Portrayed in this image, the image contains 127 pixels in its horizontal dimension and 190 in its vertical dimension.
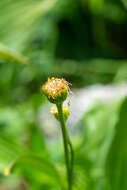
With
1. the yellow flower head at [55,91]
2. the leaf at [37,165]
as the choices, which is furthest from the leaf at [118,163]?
the yellow flower head at [55,91]

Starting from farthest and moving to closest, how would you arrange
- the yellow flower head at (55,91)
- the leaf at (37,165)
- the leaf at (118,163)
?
the leaf at (118,163), the leaf at (37,165), the yellow flower head at (55,91)

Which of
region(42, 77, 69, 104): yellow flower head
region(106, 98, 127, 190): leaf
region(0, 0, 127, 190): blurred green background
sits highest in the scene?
region(0, 0, 127, 190): blurred green background

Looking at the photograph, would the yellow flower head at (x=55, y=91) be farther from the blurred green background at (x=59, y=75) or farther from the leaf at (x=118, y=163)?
the leaf at (x=118, y=163)

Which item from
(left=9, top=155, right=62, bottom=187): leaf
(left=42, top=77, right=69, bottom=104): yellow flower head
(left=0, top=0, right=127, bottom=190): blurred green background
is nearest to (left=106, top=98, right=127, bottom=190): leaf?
(left=0, top=0, right=127, bottom=190): blurred green background

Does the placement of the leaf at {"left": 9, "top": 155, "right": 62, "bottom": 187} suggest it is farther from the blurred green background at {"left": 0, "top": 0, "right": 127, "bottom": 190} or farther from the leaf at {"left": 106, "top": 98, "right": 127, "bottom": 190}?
the leaf at {"left": 106, "top": 98, "right": 127, "bottom": 190}

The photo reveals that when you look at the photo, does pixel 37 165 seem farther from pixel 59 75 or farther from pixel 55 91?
pixel 59 75

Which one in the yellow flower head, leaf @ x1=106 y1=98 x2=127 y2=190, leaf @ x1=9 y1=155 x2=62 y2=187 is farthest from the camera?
leaf @ x1=106 y1=98 x2=127 y2=190

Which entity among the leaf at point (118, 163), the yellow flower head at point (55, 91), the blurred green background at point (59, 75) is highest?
the blurred green background at point (59, 75)

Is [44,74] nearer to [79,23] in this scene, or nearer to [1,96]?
[1,96]

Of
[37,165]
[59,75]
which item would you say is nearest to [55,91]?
[37,165]
